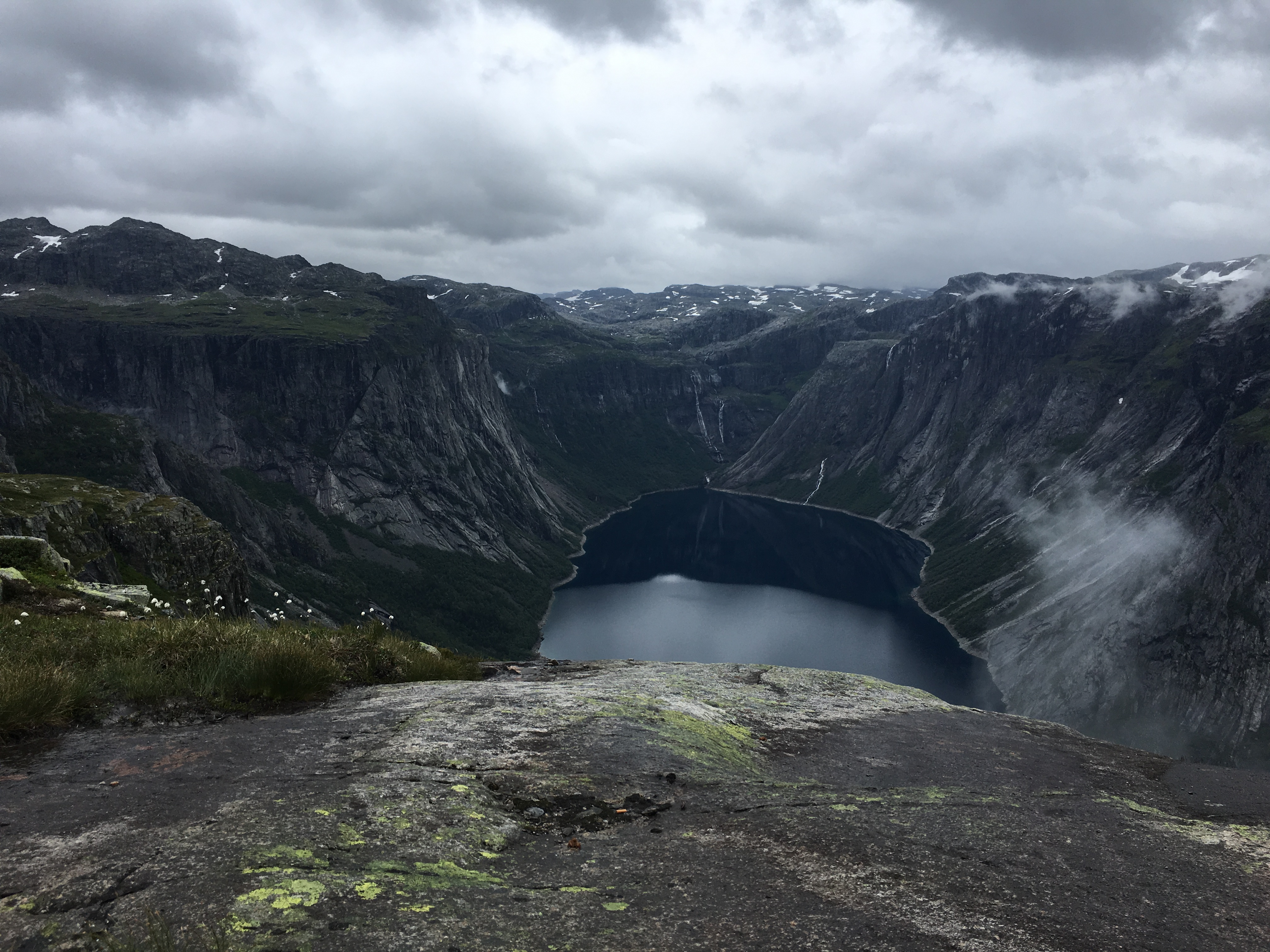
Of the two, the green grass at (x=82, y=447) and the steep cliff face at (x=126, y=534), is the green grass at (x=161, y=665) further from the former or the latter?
the green grass at (x=82, y=447)

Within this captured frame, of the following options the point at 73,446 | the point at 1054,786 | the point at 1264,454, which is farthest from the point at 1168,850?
the point at 73,446

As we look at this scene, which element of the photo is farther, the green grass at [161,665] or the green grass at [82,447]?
the green grass at [82,447]

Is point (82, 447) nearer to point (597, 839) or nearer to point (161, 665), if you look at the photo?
point (161, 665)

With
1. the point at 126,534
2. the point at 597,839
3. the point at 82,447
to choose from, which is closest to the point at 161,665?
the point at 597,839

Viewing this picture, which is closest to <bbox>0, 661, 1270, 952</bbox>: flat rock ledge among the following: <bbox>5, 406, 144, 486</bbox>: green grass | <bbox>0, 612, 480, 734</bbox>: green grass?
<bbox>0, 612, 480, 734</bbox>: green grass

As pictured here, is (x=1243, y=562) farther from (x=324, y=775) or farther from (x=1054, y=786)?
(x=324, y=775)

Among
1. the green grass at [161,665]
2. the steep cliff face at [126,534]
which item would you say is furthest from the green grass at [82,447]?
the green grass at [161,665]
